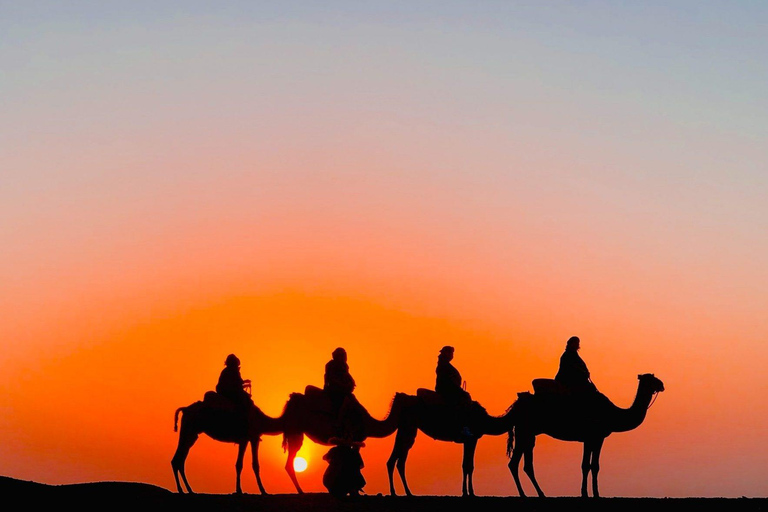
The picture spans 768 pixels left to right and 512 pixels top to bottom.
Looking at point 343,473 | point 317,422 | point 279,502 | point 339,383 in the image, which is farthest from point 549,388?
point 279,502

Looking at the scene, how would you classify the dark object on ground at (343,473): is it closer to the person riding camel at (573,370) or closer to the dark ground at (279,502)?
the dark ground at (279,502)

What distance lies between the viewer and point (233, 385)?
38094 millimetres

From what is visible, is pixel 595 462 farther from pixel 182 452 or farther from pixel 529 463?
pixel 182 452

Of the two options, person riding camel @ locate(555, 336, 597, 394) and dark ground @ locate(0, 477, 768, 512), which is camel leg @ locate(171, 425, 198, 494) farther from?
person riding camel @ locate(555, 336, 597, 394)

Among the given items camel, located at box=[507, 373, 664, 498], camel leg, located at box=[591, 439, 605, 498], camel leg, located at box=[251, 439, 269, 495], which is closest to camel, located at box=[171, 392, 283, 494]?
camel leg, located at box=[251, 439, 269, 495]

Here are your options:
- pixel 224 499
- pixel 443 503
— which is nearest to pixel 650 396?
pixel 443 503

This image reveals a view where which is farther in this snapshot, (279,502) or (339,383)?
(339,383)

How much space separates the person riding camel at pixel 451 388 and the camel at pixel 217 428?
3786 millimetres

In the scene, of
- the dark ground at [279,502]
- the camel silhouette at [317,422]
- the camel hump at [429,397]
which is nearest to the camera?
the dark ground at [279,502]

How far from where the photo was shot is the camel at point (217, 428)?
123 feet

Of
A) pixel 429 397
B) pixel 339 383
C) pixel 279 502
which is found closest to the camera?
pixel 279 502

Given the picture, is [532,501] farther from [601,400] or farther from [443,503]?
[601,400]

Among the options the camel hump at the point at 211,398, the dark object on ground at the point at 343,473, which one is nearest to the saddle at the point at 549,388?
the dark object on ground at the point at 343,473

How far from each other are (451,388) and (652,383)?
4.74m
